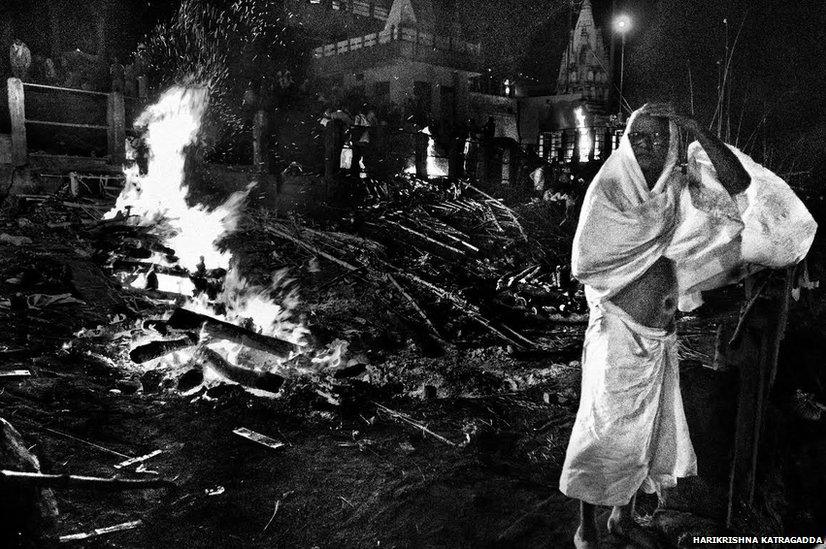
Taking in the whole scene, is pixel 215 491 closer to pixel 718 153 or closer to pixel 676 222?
pixel 676 222

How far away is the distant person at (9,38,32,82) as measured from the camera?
55.5 ft

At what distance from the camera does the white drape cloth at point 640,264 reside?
9.62ft

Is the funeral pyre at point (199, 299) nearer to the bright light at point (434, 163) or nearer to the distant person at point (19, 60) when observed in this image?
the distant person at point (19, 60)

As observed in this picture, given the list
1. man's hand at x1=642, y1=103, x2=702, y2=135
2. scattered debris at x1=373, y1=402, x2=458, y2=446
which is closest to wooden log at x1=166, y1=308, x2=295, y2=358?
scattered debris at x1=373, y1=402, x2=458, y2=446

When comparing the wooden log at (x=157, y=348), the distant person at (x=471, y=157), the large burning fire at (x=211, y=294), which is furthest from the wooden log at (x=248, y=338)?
the distant person at (x=471, y=157)

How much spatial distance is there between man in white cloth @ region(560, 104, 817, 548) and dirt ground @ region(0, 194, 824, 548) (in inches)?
29.6

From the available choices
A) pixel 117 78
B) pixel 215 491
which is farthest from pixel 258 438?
pixel 117 78

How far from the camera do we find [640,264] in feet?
9.75

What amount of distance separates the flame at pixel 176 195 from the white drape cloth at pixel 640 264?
7.84 metres

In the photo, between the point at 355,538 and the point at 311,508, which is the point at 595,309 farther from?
the point at 311,508

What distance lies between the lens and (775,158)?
34.1m

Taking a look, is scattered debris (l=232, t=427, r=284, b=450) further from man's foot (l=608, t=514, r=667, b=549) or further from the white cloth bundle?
the white cloth bundle

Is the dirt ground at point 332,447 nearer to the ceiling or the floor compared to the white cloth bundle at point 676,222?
nearer to the floor

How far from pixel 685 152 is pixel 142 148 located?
1700cm
